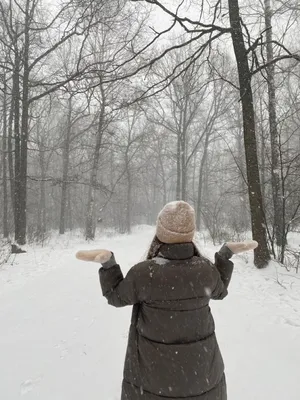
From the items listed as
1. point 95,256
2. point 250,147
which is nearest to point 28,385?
point 95,256

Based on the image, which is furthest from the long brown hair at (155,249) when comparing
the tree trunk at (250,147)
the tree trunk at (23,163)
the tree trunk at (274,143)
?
the tree trunk at (23,163)

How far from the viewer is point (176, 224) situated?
1.85 meters

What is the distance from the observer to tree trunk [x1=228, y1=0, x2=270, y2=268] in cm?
675

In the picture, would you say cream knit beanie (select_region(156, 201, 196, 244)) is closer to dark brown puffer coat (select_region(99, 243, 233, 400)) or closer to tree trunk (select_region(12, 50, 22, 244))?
dark brown puffer coat (select_region(99, 243, 233, 400))

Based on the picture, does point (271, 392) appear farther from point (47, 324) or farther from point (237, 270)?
point (237, 270)

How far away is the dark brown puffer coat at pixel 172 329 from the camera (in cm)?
170

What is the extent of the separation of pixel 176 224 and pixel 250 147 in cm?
572

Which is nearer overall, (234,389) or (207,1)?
(234,389)

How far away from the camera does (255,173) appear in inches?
269

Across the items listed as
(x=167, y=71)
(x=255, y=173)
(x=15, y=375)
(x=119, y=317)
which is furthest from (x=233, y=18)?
(x=167, y=71)

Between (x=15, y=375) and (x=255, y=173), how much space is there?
603 centimetres

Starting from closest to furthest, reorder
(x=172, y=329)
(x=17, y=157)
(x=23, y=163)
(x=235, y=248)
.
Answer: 1. (x=172, y=329)
2. (x=235, y=248)
3. (x=23, y=163)
4. (x=17, y=157)

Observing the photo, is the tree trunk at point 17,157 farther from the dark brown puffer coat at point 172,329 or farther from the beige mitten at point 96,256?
the dark brown puffer coat at point 172,329

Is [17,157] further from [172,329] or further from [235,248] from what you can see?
[172,329]
